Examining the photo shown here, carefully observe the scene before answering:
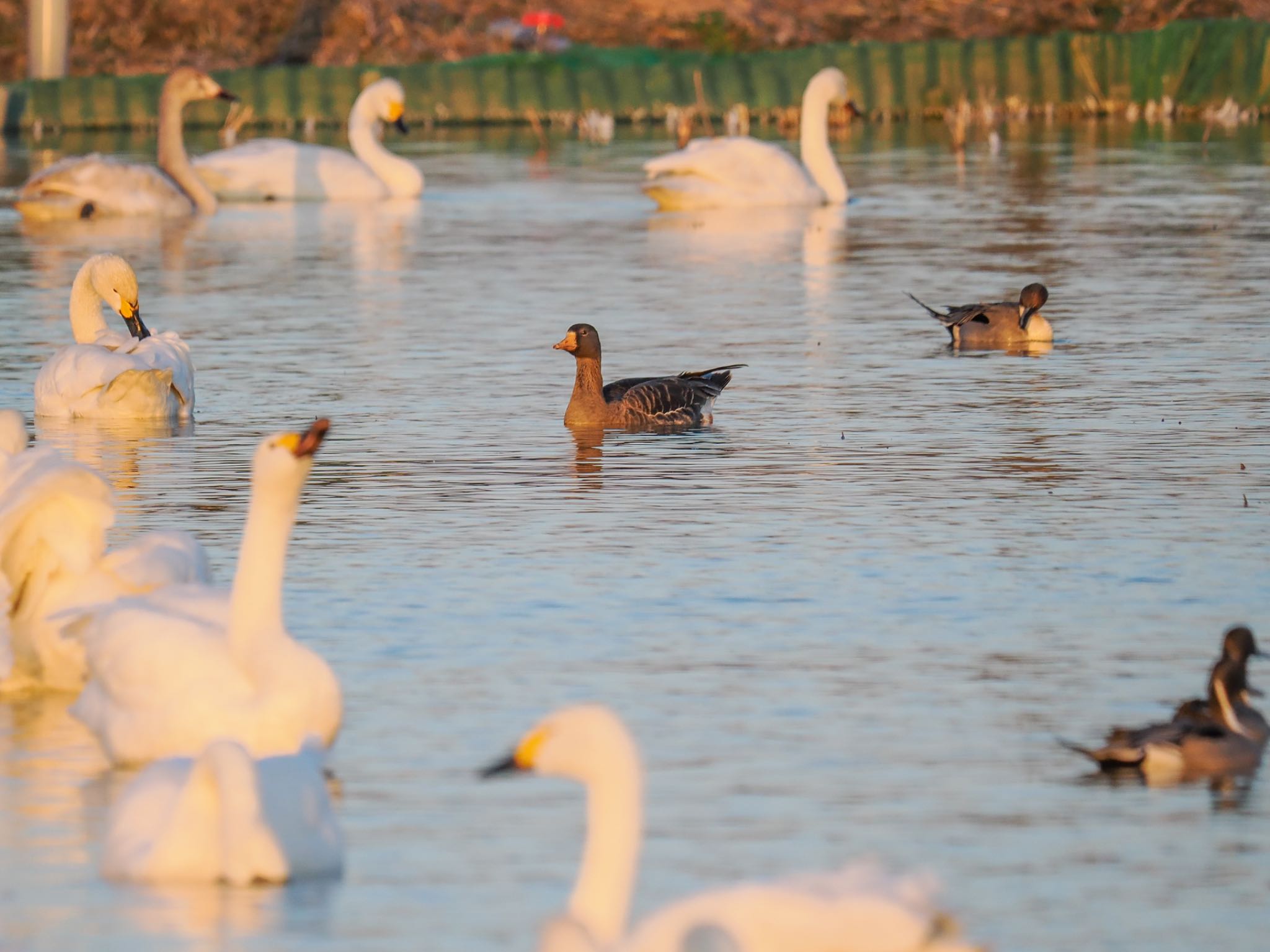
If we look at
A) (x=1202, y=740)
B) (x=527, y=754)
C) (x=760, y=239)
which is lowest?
(x=1202, y=740)

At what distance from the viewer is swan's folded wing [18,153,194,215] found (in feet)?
92.7

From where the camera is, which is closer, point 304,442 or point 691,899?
point 691,899

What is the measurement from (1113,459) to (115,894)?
23.5 feet

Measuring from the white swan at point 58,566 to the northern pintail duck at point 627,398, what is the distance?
540cm

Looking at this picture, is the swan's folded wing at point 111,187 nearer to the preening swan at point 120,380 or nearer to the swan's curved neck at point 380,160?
the swan's curved neck at point 380,160

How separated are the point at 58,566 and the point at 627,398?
5.77 metres

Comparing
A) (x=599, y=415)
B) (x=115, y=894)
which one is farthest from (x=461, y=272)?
(x=115, y=894)

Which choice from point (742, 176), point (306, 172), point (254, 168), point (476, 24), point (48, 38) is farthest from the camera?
point (476, 24)

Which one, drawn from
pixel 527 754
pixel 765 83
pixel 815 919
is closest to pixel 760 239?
pixel 765 83

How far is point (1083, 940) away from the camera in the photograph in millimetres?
6203

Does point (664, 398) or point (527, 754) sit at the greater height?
point (664, 398)

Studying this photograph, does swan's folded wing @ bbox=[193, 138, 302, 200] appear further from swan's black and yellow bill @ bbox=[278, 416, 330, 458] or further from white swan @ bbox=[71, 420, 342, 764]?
swan's black and yellow bill @ bbox=[278, 416, 330, 458]

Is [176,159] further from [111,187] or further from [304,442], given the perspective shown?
[304,442]

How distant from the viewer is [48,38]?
4425cm
